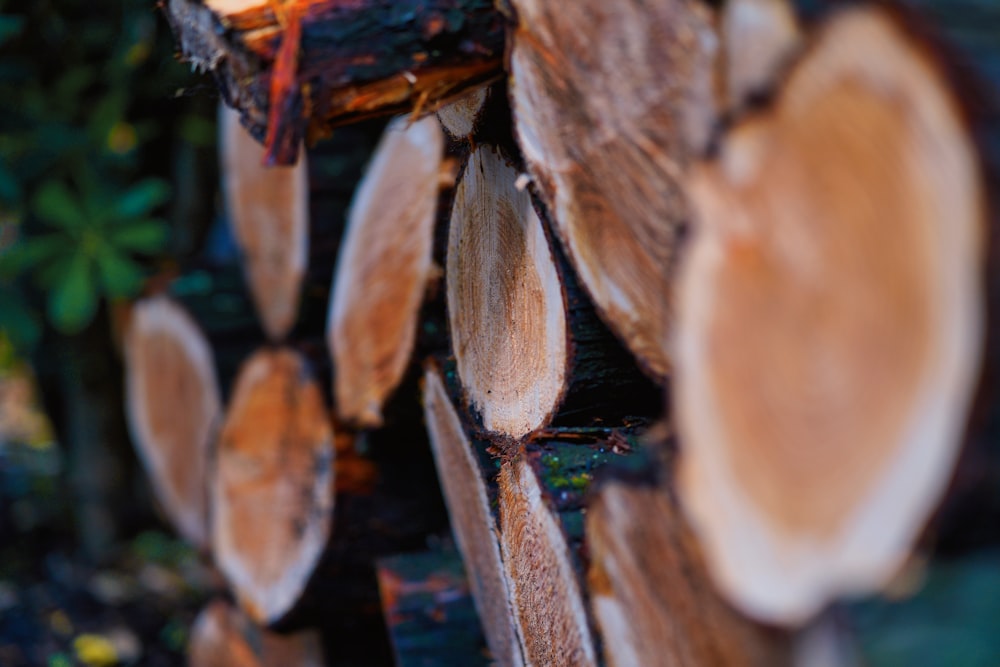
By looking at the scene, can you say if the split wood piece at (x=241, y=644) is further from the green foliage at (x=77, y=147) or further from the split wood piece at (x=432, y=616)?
the green foliage at (x=77, y=147)

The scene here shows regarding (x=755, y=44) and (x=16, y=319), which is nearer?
(x=755, y=44)

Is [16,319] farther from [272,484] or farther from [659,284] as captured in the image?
[659,284]

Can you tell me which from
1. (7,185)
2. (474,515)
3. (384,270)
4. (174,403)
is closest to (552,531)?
(474,515)

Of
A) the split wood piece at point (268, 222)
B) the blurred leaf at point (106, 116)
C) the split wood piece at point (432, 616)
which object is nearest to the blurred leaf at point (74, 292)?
the blurred leaf at point (106, 116)

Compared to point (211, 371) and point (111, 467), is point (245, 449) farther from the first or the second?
point (111, 467)

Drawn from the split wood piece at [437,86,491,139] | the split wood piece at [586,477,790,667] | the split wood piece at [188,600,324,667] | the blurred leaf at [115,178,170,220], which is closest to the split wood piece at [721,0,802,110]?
the split wood piece at [586,477,790,667]

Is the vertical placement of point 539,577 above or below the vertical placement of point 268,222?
below

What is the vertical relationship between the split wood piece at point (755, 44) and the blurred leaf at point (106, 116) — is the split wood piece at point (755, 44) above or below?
above
